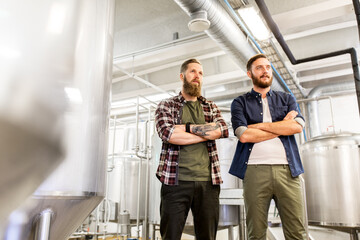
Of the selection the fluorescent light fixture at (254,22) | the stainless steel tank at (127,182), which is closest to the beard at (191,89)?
the fluorescent light fixture at (254,22)

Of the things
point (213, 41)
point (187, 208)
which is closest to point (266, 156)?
point (187, 208)

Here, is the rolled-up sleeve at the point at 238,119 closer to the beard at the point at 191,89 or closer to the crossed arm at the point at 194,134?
the crossed arm at the point at 194,134

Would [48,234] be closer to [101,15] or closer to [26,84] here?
[26,84]

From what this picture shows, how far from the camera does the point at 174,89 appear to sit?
242 inches

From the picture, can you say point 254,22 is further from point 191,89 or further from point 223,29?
point 191,89

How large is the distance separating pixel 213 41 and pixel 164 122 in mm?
2913

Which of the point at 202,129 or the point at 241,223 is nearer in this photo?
the point at 202,129

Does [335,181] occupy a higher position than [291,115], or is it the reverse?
[291,115]

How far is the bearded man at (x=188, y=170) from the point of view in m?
1.66

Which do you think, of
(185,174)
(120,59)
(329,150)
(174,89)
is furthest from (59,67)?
(174,89)

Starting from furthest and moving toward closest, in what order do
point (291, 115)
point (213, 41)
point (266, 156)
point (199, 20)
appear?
point (213, 41)
point (199, 20)
point (291, 115)
point (266, 156)

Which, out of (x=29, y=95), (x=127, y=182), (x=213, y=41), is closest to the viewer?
(x=29, y=95)

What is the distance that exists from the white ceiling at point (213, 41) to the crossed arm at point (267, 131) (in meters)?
1.71

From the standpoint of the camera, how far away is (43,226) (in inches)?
33.9
